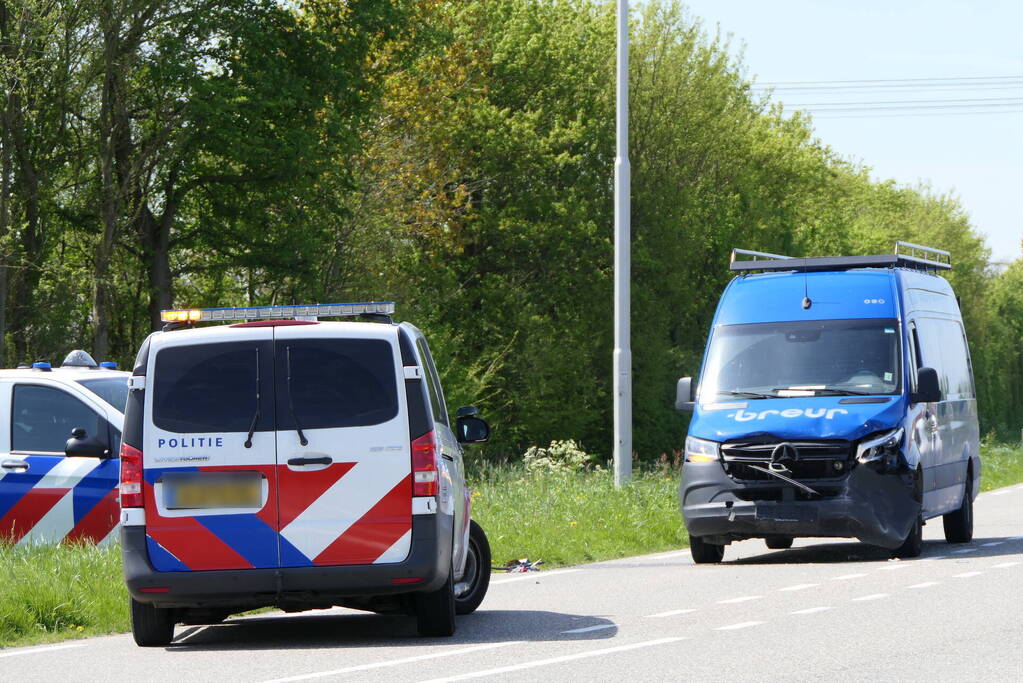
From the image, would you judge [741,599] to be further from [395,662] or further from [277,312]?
[277,312]

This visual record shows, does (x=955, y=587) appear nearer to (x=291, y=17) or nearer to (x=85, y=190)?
(x=85, y=190)

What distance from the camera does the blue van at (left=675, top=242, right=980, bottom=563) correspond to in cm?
1398

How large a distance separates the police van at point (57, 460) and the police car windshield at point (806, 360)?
5.52m

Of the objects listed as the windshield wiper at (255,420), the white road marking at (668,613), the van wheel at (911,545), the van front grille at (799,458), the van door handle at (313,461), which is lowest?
the van wheel at (911,545)

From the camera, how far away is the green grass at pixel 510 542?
34.8ft

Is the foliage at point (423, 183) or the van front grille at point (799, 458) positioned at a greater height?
the foliage at point (423, 183)

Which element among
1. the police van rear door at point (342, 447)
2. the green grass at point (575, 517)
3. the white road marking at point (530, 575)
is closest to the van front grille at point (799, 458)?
the white road marking at point (530, 575)

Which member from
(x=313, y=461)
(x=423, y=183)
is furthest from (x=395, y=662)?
(x=423, y=183)

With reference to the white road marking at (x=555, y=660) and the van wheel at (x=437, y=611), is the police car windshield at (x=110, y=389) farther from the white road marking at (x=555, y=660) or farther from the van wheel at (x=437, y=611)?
the white road marking at (x=555, y=660)

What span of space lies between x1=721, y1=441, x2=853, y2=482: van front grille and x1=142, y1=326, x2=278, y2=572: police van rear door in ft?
19.7

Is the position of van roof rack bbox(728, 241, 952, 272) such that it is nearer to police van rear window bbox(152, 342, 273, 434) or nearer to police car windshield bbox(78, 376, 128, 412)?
police car windshield bbox(78, 376, 128, 412)

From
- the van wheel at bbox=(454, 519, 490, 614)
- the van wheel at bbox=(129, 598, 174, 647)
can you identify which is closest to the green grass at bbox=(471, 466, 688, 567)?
the van wheel at bbox=(454, 519, 490, 614)

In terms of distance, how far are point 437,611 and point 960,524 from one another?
28.1 ft

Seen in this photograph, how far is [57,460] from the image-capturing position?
1274cm
